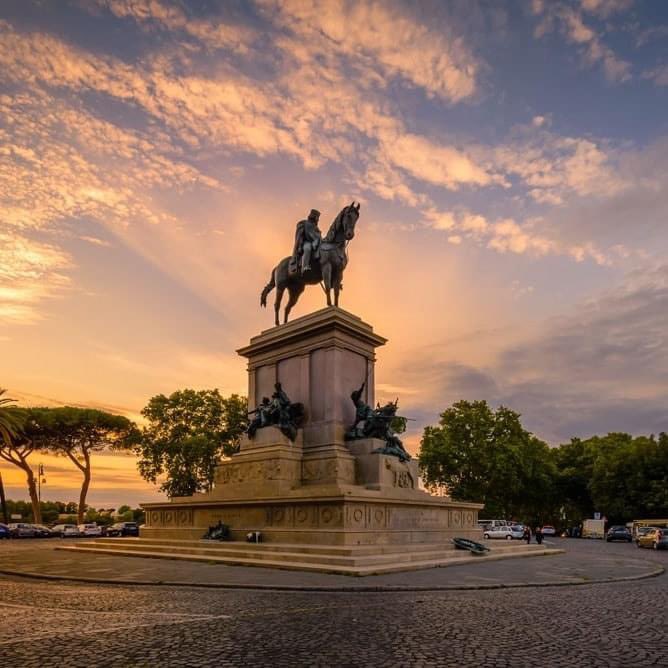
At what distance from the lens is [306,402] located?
85.8 ft

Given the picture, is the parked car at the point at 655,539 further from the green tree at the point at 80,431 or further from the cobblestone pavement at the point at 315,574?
the green tree at the point at 80,431

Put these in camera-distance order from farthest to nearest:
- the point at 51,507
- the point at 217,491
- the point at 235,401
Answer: the point at 51,507 < the point at 235,401 < the point at 217,491

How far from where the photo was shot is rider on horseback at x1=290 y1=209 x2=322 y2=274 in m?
28.0

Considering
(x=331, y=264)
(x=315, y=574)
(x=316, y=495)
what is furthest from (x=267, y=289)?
(x=315, y=574)

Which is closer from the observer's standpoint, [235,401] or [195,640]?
[195,640]

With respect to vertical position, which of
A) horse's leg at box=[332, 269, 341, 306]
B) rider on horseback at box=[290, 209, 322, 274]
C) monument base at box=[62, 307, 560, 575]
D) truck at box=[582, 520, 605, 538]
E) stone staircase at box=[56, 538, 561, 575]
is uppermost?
rider on horseback at box=[290, 209, 322, 274]

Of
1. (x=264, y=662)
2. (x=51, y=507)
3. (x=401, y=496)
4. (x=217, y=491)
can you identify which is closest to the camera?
(x=264, y=662)

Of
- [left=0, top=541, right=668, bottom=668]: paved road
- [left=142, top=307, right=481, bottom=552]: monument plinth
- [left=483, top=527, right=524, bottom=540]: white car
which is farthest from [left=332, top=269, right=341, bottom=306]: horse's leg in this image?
[left=483, top=527, right=524, bottom=540]: white car

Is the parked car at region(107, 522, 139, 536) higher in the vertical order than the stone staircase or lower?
lower

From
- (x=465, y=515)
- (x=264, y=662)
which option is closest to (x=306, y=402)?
(x=465, y=515)

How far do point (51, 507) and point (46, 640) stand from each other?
95.6 meters

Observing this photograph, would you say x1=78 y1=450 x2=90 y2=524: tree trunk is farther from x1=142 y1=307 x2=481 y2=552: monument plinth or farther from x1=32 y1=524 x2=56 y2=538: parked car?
x1=142 y1=307 x2=481 y2=552: monument plinth

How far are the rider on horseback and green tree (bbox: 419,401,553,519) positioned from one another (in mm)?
42760

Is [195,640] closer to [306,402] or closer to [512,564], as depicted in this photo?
[512,564]
